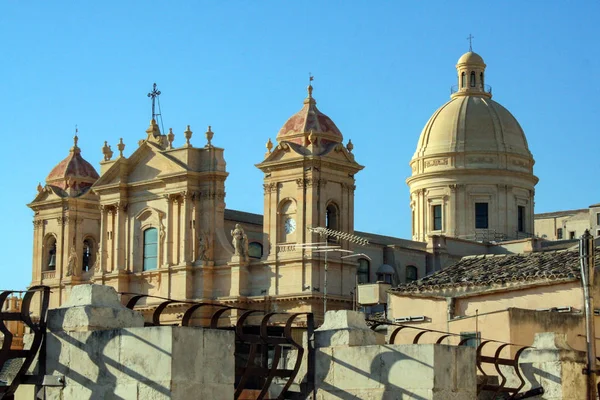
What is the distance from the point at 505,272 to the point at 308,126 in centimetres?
2307

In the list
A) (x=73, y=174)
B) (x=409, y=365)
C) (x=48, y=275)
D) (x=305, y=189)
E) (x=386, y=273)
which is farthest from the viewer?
(x=73, y=174)

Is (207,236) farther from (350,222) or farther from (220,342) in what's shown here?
(220,342)

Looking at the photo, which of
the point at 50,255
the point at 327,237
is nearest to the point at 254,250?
the point at 327,237

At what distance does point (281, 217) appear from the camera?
217 ft

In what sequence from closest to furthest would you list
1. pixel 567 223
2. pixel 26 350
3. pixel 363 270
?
pixel 26 350 < pixel 363 270 < pixel 567 223

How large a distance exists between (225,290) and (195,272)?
1816mm

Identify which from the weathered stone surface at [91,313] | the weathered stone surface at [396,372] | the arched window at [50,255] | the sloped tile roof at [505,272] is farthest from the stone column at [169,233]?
the weathered stone surface at [91,313]

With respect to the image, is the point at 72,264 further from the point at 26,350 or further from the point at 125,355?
the point at 125,355

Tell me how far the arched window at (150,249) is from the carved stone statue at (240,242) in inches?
218

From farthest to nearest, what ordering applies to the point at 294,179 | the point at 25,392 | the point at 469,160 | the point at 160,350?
the point at 469,160 < the point at 294,179 < the point at 25,392 < the point at 160,350

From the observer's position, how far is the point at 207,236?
67.2m

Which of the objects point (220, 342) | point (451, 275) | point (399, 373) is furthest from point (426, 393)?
point (451, 275)

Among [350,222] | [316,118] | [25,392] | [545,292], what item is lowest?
[25,392]

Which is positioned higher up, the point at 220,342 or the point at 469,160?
the point at 469,160
